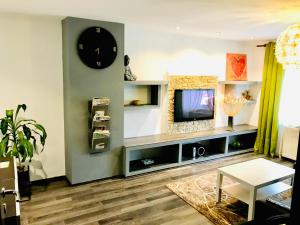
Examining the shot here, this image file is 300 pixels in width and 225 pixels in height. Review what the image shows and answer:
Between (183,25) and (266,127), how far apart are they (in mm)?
2761

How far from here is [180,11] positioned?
2645 millimetres

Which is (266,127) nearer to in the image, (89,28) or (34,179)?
(89,28)

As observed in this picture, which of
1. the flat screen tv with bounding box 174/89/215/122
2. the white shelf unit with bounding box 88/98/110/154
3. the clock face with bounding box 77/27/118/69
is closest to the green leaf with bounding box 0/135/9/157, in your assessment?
the white shelf unit with bounding box 88/98/110/154

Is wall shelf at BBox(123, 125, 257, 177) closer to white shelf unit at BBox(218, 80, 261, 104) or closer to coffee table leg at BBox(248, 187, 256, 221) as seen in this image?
white shelf unit at BBox(218, 80, 261, 104)

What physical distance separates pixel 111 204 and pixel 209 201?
3.99 feet

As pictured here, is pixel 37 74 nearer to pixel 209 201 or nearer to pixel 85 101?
pixel 85 101

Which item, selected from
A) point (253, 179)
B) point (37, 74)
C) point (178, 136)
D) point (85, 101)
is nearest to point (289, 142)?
point (178, 136)

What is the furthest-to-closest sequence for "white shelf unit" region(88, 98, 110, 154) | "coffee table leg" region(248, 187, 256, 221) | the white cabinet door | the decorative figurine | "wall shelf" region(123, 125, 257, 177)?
the white cabinet door < "wall shelf" region(123, 125, 257, 177) < the decorative figurine < "white shelf unit" region(88, 98, 110, 154) < "coffee table leg" region(248, 187, 256, 221)

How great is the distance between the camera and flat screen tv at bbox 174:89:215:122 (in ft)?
14.3

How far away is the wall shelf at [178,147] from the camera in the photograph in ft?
12.4

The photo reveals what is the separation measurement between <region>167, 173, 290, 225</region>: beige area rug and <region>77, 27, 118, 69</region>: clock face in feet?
6.42

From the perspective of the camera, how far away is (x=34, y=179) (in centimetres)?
338

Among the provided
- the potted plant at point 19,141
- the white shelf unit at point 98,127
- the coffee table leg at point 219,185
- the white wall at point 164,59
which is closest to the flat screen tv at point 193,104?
the white wall at point 164,59

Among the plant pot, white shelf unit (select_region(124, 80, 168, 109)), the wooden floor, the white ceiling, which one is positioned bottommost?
the wooden floor
